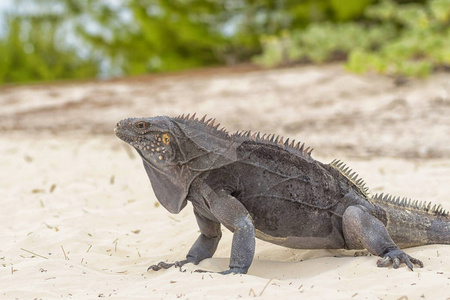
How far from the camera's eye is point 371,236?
4008mm

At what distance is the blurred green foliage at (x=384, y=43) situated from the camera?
13.2 metres

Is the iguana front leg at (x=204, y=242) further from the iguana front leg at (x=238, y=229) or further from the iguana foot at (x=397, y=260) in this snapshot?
the iguana foot at (x=397, y=260)

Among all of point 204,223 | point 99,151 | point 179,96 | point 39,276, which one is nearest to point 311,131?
point 99,151

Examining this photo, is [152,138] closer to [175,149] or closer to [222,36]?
[175,149]

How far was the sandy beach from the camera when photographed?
3688 millimetres

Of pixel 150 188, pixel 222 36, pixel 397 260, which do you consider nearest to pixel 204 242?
pixel 397 260

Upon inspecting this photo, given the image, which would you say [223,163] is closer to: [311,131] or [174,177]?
[174,177]

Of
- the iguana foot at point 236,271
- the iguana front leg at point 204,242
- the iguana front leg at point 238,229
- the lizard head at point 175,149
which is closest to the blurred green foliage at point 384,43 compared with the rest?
the iguana front leg at point 204,242

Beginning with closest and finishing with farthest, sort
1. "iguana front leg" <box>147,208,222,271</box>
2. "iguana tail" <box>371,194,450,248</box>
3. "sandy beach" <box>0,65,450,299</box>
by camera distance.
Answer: "sandy beach" <box>0,65,450,299</box>, "iguana tail" <box>371,194,450,248</box>, "iguana front leg" <box>147,208,222,271</box>

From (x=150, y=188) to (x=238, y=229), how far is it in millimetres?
3585

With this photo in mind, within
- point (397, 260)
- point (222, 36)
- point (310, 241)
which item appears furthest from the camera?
point (222, 36)

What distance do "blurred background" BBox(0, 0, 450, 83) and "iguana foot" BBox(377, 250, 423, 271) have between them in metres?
8.95

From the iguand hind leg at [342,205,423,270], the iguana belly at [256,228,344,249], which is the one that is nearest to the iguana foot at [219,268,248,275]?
the iguana belly at [256,228,344,249]

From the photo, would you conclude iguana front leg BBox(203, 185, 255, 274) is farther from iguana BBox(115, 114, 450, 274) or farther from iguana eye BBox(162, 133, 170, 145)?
iguana eye BBox(162, 133, 170, 145)
